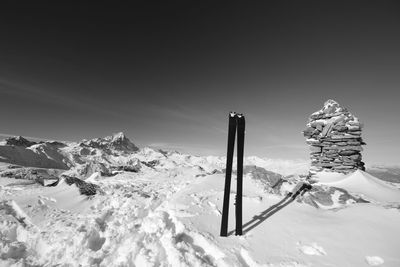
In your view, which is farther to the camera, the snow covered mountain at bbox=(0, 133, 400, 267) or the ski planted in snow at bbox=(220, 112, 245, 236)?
the ski planted in snow at bbox=(220, 112, 245, 236)

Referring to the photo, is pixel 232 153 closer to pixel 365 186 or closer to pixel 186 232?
pixel 186 232

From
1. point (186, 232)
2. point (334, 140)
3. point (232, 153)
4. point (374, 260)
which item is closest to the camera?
point (374, 260)

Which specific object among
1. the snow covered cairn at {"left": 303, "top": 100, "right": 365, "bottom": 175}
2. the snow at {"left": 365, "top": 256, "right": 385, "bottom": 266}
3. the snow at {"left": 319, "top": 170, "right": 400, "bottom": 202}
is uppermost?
the snow covered cairn at {"left": 303, "top": 100, "right": 365, "bottom": 175}

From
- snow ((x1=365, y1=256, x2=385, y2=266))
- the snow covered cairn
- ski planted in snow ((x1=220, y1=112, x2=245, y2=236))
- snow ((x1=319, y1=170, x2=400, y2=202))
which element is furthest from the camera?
the snow covered cairn

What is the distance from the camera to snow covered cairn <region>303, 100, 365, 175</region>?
58.9 feet

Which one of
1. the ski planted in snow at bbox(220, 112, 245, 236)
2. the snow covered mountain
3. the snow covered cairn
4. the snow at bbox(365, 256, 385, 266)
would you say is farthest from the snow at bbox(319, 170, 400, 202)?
the ski planted in snow at bbox(220, 112, 245, 236)

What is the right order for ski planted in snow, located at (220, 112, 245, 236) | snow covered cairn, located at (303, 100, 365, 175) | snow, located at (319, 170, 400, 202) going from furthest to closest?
snow covered cairn, located at (303, 100, 365, 175) < snow, located at (319, 170, 400, 202) < ski planted in snow, located at (220, 112, 245, 236)

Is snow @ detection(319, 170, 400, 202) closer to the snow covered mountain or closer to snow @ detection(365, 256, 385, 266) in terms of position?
the snow covered mountain

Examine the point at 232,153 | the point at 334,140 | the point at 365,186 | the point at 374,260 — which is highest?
the point at 334,140

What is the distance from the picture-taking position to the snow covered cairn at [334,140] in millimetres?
17938

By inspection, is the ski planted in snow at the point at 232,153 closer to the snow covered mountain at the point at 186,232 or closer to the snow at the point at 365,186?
the snow covered mountain at the point at 186,232

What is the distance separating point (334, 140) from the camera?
18625 mm

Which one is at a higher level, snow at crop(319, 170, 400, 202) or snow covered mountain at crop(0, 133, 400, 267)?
snow at crop(319, 170, 400, 202)

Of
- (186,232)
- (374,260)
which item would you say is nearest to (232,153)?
(186,232)
